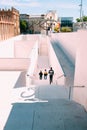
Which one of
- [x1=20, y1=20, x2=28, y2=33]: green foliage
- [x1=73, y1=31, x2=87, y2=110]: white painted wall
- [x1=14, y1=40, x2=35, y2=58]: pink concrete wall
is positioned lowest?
[x1=14, y1=40, x2=35, y2=58]: pink concrete wall

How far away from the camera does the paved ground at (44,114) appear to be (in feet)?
16.2

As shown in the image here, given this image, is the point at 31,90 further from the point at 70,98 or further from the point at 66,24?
the point at 66,24

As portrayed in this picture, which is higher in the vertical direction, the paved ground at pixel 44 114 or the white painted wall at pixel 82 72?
the white painted wall at pixel 82 72

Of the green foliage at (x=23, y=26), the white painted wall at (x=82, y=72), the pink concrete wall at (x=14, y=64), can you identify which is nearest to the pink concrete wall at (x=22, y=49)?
the pink concrete wall at (x=14, y=64)

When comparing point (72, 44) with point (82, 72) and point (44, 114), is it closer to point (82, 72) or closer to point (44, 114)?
point (82, 72)

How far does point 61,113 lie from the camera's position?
221 inches

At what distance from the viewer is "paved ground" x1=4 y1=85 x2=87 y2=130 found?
4.94m

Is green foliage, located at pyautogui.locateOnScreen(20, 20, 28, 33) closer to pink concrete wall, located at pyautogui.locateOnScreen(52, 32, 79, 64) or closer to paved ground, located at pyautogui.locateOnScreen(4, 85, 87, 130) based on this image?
pink concrete wall, located at pyautogui.locateOnScreen(52, 32, 79, 64)

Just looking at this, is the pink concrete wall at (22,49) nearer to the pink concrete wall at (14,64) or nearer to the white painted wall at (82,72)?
the pink concrete wall at (14,64)

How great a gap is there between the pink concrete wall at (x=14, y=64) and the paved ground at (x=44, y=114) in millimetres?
7591

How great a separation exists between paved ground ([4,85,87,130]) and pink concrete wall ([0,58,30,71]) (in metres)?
7.59

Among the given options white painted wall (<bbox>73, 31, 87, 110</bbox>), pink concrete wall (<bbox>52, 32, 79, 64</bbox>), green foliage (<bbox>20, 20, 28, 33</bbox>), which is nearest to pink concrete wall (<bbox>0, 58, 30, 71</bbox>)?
pink concrete wall (<bbox>52, 32, 79, 64</bbox>)

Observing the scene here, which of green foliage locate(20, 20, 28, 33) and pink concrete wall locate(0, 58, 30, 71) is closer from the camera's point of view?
pink concrete wall locate(0, 58, 30, 71)

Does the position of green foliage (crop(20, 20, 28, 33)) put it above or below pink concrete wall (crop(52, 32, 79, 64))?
above
